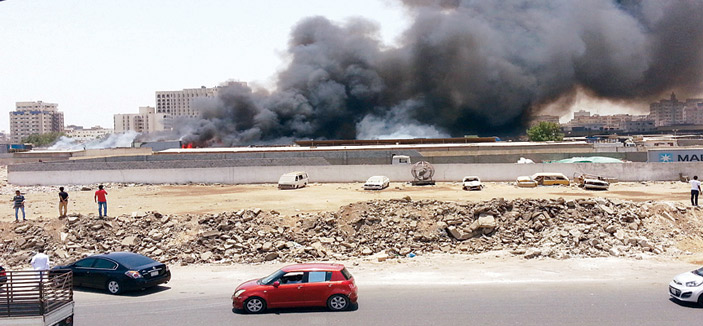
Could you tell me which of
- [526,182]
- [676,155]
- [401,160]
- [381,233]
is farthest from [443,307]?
[676,155]

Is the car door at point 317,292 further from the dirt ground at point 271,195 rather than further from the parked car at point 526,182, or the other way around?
the parked car at point 526,182

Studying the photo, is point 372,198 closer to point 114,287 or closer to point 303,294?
point 114,287

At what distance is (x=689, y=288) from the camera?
13.3 metres

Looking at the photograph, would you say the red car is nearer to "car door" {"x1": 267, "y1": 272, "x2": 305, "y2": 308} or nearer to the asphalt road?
"car door" {"x1": 267, "y1": 272, "x2": 305, "y2": 308}

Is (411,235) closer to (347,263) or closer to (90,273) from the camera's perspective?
(347,263)

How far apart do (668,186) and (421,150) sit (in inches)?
924

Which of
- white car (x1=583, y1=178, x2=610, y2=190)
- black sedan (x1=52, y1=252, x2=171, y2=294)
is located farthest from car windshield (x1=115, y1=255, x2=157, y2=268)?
white car (x1=583, y1=178, x2=610, y2=190)

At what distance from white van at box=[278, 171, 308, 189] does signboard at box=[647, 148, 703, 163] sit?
89.7 ft

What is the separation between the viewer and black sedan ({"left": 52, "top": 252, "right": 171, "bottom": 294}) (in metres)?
15.6

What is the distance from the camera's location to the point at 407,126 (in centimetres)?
9762

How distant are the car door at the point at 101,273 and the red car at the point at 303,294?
428 cm

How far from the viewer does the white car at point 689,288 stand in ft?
43.3

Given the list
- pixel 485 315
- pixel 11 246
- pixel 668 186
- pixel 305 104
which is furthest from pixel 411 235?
pixel 305 104

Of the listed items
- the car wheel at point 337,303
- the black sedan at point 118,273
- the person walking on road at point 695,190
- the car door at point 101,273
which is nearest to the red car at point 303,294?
the car wheel at point 337,303
